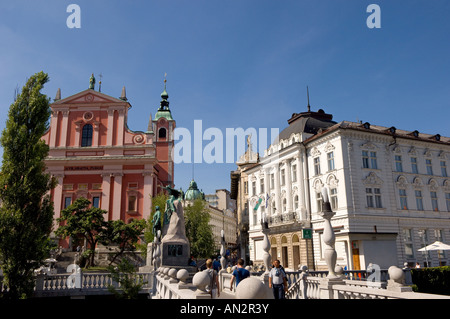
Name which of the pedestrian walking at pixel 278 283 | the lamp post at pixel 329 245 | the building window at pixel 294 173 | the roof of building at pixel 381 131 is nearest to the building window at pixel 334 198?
the building window at pixel 294 173

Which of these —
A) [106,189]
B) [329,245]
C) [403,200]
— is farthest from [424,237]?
[106,189]

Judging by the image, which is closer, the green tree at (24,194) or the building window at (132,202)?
the green tree at (24,194)

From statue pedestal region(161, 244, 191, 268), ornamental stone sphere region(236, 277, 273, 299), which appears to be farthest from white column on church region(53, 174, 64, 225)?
ornamental stone sphere region(236, 277, 273, 299)

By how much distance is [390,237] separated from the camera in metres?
29.7

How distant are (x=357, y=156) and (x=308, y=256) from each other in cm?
1001

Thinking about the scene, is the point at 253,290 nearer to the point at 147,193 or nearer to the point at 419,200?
the point at 419,200

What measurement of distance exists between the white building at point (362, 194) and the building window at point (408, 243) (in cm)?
8

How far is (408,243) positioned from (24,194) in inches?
1167

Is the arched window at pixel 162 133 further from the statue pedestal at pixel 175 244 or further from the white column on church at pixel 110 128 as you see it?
the statue pedestal at pixel 175 244

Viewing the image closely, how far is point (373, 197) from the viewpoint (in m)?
30.7

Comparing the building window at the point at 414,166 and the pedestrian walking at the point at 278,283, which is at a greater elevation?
the building window at the point at 414,166

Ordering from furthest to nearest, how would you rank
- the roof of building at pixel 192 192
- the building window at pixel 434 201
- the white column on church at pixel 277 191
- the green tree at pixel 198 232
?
the roof of building at pixel 192 192, the green tree at pixel 198 232, the white column on church at pixel 277 191, the building window at pixel 434 201

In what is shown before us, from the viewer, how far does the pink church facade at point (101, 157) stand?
154 ft
